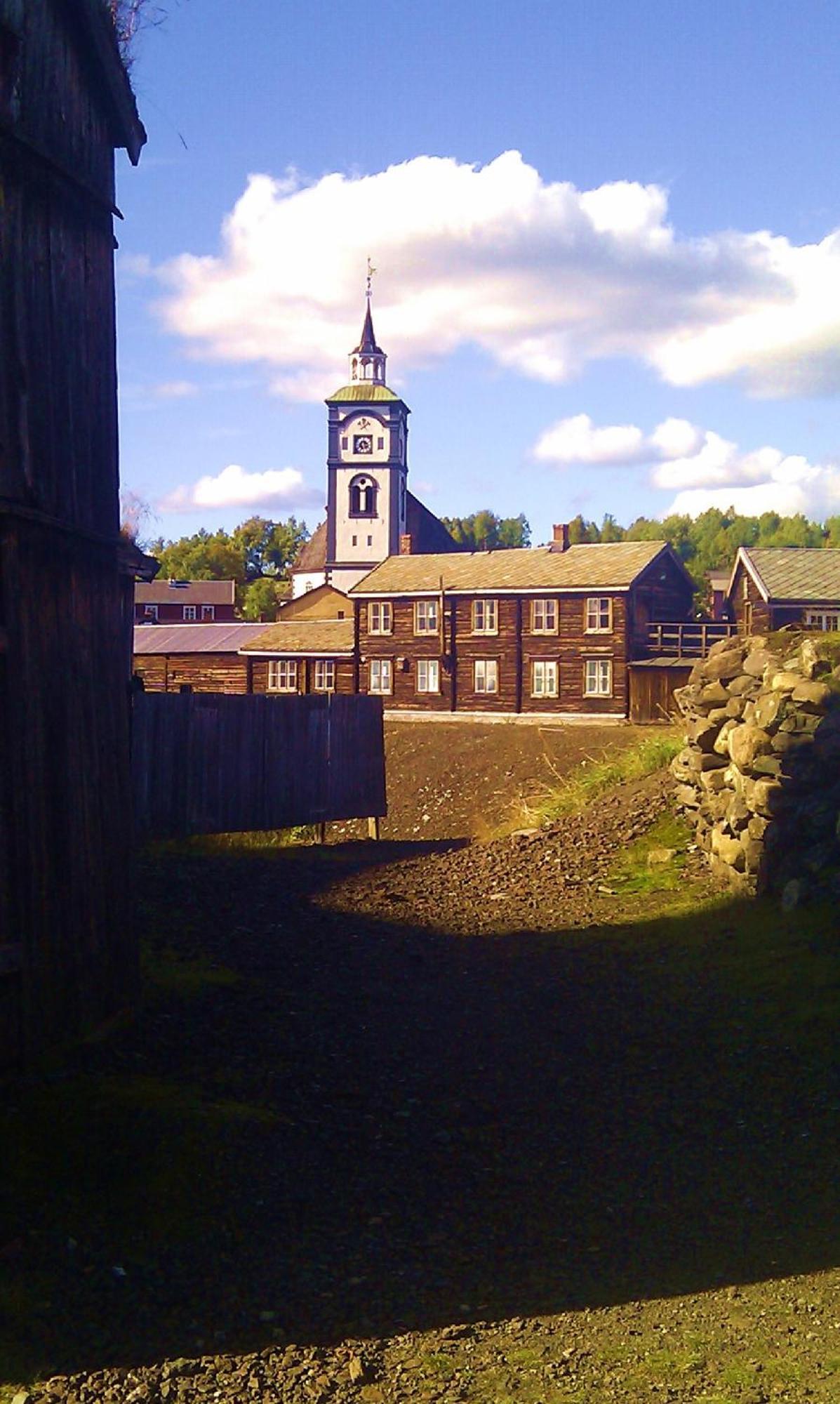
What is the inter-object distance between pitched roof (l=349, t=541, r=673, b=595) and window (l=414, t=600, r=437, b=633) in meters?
0.50

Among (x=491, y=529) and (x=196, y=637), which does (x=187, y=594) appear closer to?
(x=196, y=637)

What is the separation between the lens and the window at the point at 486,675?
160ft

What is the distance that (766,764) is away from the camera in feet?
40.1

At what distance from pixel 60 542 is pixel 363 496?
83.9 meters

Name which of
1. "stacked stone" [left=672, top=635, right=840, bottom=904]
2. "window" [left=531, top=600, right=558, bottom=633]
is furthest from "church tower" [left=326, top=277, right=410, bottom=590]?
"stacked stone" [left=672, top=635, right=840, bottom=904]

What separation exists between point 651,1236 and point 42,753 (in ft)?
12.0

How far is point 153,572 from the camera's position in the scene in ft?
56.6

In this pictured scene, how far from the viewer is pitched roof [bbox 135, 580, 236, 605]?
250 ft

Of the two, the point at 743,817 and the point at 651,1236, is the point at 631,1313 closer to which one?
the point at 651,1236

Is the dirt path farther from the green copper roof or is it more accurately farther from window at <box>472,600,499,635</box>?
the green copper roof

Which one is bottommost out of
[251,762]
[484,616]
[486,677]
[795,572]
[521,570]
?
[251,762]

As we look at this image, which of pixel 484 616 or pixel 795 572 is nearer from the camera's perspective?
pixel 795 572

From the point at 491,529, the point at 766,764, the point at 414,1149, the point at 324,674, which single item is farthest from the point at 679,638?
the point at 491,529

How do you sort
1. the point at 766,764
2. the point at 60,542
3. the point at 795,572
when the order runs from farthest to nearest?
1. the point at 795,572
2. the point at 766,764
3. the point at 60,542
